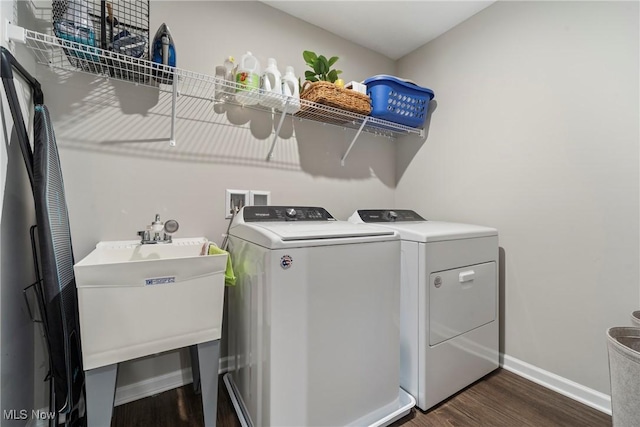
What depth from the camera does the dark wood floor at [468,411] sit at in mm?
1314

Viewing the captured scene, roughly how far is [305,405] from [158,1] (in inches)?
83.6

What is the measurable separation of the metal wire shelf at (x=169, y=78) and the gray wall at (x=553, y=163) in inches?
24.3

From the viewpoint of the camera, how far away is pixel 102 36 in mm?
1183

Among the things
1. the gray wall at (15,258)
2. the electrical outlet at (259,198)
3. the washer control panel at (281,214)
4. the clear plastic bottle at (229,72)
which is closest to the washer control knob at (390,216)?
the washer control panel at (281,214)

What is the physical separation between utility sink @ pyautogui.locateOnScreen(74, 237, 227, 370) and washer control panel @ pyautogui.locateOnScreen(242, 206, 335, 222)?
342 millimetres

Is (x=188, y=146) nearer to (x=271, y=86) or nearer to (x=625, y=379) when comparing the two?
(x=271, y=86)

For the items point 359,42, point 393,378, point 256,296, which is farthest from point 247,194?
point 359,42

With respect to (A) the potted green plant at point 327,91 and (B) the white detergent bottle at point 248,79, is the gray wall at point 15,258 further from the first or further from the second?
(A) the potted green plant at point 327,91

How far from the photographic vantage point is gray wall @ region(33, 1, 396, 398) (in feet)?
4.47

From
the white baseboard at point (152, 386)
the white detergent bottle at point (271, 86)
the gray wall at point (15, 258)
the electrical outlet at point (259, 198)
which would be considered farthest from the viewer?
the electrical outlet at point (259, 198)

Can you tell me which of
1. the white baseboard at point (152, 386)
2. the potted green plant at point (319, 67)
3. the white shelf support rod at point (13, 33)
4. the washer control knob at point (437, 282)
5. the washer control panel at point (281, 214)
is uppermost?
the potted green plant at point (319, 67)

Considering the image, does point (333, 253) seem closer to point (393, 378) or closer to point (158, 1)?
point (393, 378)

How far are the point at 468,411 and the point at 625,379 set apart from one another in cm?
72

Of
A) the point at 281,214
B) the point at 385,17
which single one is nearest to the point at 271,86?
the point at 281,214
